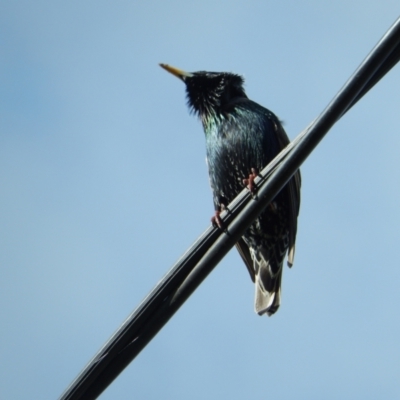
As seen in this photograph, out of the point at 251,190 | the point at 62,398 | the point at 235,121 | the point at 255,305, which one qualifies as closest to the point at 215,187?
the point at 235,121

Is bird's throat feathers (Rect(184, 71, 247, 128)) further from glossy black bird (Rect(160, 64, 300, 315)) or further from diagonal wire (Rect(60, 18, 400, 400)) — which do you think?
diagonal wire (Rect(60, 18, 400, 400))

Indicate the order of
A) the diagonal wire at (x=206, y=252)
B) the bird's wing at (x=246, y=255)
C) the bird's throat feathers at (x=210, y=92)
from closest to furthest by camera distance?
the diagonal wire at (x=206, y=252), the bird's wing at (x=246, y=255), the bird's throat feathers at (x=210, y=92)

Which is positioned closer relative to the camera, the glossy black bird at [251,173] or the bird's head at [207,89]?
the glossy black bird at [251,173]

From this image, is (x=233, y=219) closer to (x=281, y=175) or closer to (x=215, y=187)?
(x=281, y=175)

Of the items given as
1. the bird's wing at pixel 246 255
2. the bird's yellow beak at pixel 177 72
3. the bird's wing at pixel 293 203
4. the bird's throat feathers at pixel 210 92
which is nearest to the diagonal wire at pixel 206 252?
the bird's wing at pixel 293 203

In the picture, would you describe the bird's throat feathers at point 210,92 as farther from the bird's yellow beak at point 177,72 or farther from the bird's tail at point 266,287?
the bird's tail at point 266,287

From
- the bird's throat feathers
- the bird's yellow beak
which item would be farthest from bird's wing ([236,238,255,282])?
the bird's yellow beak

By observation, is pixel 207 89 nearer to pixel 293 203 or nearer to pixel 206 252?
pixel 293 203
